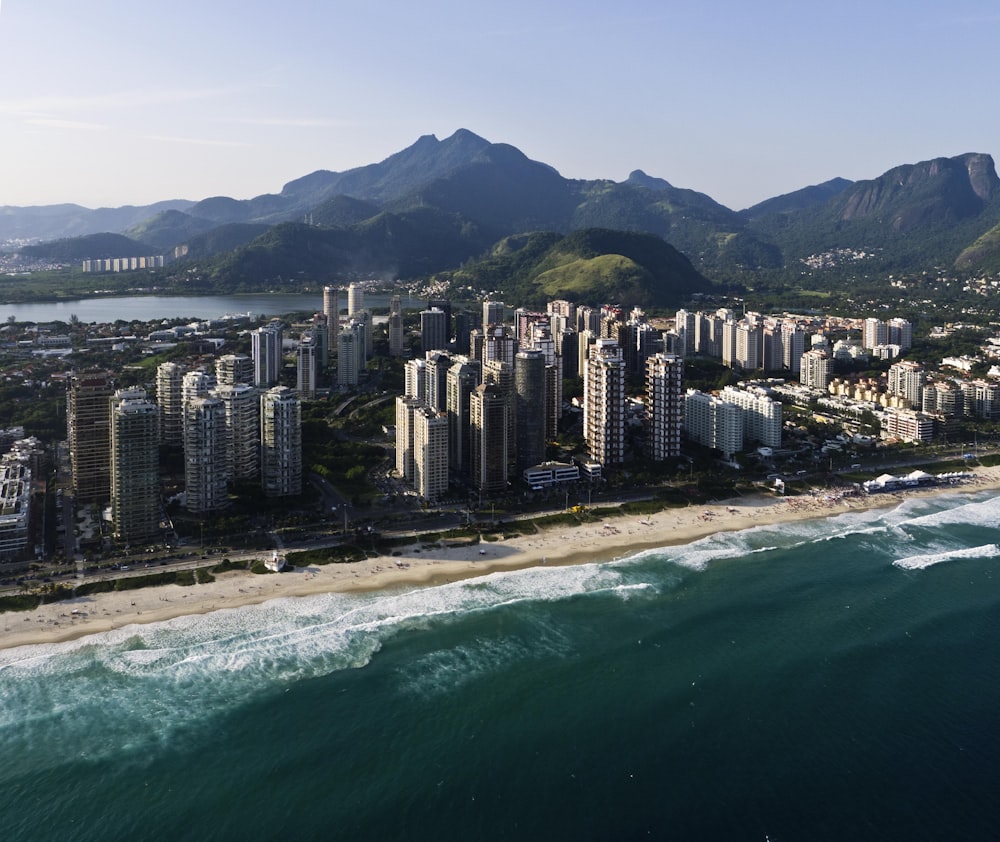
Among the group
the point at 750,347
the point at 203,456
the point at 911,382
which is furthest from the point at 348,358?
the point at 911,382

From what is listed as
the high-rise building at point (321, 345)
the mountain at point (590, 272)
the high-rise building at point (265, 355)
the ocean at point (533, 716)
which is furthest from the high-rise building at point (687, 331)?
the ocean at point (533, 716)

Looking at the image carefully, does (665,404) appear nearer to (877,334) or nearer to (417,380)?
(417,380)

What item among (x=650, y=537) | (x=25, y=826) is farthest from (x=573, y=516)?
(x=25, y=826)

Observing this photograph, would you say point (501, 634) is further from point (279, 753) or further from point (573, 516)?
point (573, 516)

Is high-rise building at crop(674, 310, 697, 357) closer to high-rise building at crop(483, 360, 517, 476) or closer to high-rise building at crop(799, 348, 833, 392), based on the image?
high-rise building at crop(799, 348, 833, 392)

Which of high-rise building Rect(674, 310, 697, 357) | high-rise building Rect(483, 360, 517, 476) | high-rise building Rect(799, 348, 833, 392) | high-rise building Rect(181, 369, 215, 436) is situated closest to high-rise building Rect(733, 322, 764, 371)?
high-rise building Rect(799, 348, 833, 392)

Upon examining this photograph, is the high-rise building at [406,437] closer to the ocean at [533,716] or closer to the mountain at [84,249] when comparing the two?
the ocean at [533,716]
